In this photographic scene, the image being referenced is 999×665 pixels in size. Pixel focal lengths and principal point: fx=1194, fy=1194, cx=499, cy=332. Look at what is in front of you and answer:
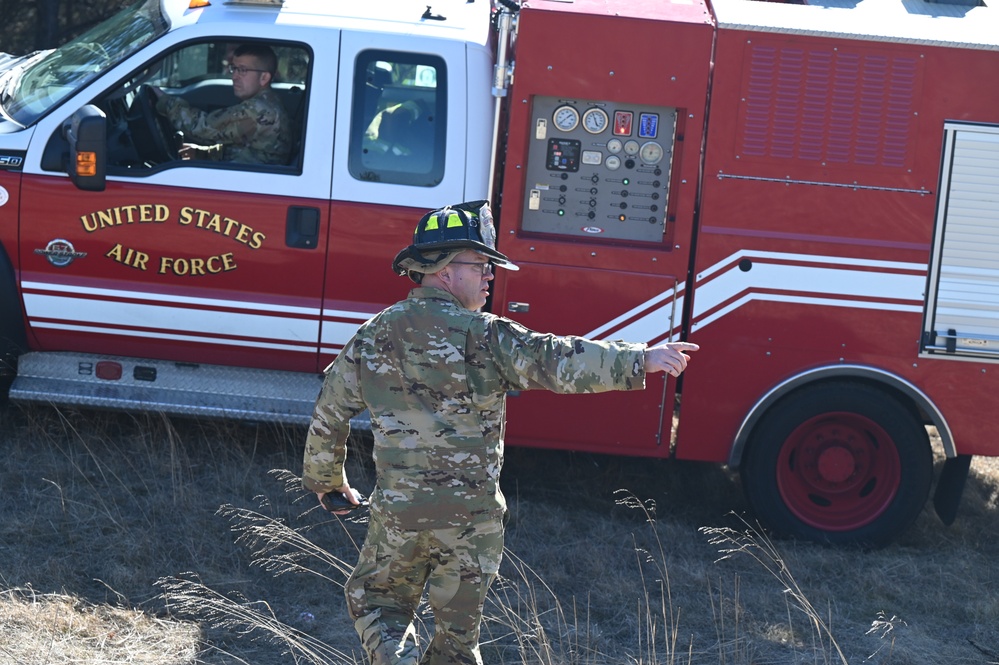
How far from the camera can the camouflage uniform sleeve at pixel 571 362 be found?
3.27 metres

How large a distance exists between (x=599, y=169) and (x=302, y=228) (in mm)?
1434

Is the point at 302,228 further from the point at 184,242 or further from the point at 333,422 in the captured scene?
the point at 333,422

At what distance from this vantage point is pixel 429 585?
3.58 meters

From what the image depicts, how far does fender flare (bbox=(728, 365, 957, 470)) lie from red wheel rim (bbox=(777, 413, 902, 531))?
0.70 feet

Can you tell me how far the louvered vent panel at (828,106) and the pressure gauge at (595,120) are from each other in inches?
25.6

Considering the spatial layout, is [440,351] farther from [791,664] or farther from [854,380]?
[854,380]

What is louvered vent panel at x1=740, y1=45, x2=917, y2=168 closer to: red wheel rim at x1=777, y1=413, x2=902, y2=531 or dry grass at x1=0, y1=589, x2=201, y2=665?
red wheel rim at x1=777, y1=413, x2=902, y2=531

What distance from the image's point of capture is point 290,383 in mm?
5805

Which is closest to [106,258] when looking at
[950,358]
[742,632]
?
[742,632]

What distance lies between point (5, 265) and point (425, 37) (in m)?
2.27

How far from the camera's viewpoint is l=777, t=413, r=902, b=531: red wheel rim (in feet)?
19.1

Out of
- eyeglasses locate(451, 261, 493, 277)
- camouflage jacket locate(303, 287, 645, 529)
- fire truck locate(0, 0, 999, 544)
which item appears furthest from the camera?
fire truck locate(0, 0, 999, 544)

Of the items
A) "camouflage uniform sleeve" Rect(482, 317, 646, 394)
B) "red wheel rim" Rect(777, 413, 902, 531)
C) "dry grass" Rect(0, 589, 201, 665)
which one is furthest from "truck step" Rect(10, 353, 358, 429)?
"camouflage uniform sleeve" Rect(482, 317, 646, 394)

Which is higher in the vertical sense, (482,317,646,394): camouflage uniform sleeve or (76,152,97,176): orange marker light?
(76,152,97,176): orange marker light
